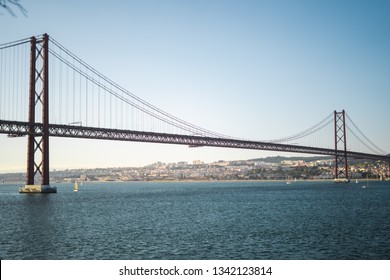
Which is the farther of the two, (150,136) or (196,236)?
(150,136)

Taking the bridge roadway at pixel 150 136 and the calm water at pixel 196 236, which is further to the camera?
the bridge roadway at pixel 150 136

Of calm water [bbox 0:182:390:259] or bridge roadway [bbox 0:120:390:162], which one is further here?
bridge roadway [bbox 0:120:390:162]

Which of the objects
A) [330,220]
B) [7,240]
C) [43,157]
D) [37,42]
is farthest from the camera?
[37,42]

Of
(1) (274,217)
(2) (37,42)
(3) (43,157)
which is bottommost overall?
(1) (274,217)

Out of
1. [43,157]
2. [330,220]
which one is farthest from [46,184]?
[330,220]

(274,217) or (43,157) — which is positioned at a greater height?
(43,157)

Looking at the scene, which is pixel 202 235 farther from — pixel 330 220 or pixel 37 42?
pixel 37 42

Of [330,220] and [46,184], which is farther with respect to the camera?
A: [46,184]
